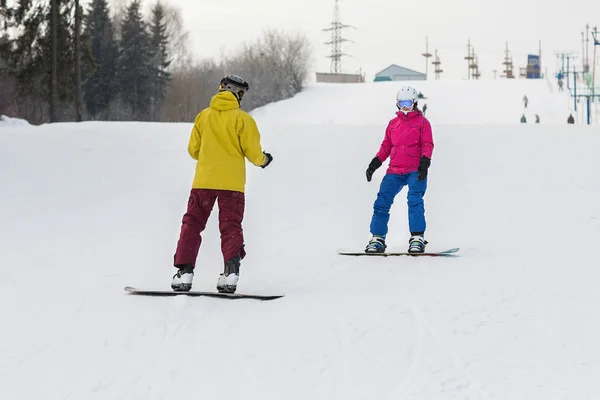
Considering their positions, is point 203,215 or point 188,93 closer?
point 203,215

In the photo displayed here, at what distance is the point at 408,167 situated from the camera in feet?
23.9

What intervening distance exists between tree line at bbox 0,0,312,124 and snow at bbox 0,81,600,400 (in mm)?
17848

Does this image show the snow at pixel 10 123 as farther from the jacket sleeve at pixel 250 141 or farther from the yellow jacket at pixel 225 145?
the jacket sleeve at pixel 250 141

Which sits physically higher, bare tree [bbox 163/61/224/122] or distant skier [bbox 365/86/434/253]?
bare tree [bbox 163/61/224/122]

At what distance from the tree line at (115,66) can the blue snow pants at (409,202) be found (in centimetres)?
2210

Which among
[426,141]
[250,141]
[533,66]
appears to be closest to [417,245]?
[426,141]

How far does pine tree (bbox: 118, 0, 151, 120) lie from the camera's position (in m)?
56.3

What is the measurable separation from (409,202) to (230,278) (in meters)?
2.73

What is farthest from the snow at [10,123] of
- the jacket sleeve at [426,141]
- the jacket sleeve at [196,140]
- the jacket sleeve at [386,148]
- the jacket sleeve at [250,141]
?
the jacket sleeve at [250,141]

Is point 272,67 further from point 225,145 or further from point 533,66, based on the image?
point 225,145

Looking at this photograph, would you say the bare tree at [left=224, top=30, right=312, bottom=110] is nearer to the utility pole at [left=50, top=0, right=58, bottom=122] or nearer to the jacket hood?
the utility pole at [left=50, top=0, right=58, bottom=122]

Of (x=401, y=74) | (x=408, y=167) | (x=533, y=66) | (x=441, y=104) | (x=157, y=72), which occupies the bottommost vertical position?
(x=408, y=167)

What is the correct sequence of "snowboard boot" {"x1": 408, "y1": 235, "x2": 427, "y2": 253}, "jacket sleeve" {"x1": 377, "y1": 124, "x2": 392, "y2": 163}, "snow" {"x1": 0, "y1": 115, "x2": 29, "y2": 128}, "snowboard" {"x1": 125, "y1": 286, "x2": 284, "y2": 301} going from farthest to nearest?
"snow" {"x1": 0, "y1": 115, "x2": 29, "y2": 128} → "jacket sleeve" {"x1": 377, "y1": 124, "x2": 392, "y2": 163} → "snowboard boot" {"x1": 408, "y1": 235, "x2": 427, "y2": 253} → "snowboard" {"x1": 125, "y1": 286, "x2": 284, "y2": 301}

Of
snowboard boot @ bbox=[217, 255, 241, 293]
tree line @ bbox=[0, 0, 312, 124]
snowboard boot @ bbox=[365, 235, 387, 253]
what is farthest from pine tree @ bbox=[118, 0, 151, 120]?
snowboard boot @ bbox=[217, 255, 241, 293]
